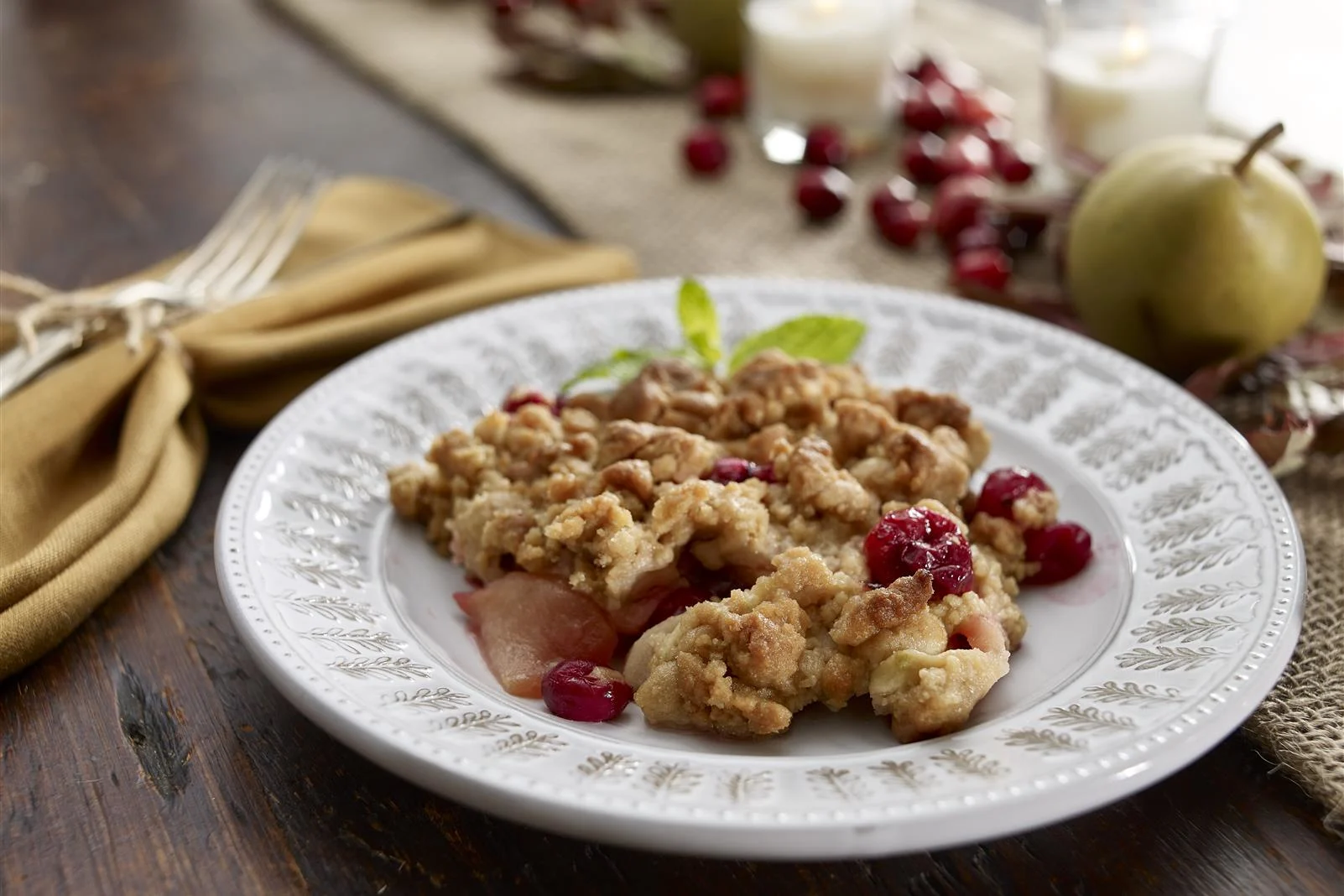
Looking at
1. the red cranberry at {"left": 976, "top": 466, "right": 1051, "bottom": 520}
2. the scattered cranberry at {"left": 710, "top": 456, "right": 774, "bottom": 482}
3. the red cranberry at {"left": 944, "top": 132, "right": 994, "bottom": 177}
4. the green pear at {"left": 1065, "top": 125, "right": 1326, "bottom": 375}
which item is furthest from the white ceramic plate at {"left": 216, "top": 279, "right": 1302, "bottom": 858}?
the red cranberry at {"left": 944, "top": 132, "right": 994, "bottom": 177}

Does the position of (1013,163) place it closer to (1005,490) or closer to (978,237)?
(978,237)

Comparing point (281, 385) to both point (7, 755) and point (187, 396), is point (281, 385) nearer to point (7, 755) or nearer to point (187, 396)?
point (187, 396)

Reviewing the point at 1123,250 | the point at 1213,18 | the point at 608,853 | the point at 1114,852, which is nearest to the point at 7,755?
the point at 608,853

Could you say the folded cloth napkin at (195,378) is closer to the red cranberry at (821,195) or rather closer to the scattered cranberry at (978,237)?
the red cranberry at (821,195)

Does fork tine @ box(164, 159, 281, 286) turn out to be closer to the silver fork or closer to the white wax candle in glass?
the silver fork

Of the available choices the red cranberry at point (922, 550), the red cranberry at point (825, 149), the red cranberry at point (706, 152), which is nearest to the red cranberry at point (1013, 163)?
the red cranberry at point (825, 149)
